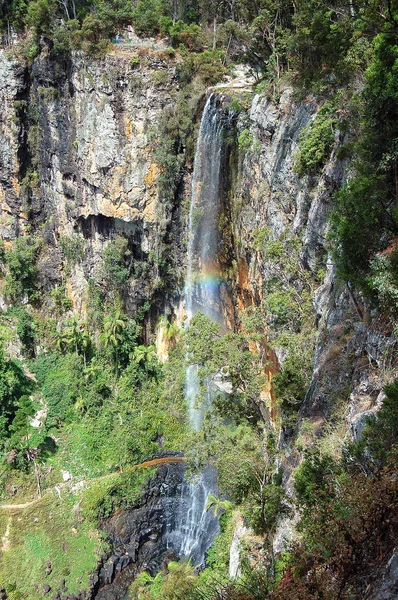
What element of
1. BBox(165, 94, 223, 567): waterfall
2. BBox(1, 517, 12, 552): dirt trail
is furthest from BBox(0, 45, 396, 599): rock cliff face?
BBox(1, 517, 12, 552): dirt trail

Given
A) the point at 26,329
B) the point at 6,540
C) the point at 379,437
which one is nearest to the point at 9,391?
the point at 26,329

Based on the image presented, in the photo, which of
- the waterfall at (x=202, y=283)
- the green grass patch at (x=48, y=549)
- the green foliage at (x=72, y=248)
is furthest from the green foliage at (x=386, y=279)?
the green foliage at (x=72, y=248)

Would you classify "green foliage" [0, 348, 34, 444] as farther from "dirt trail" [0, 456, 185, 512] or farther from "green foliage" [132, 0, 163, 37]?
"green foliage" [132, 0, 163, 37]

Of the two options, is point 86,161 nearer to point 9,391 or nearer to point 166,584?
point 9,391

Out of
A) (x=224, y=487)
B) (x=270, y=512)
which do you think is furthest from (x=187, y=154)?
(x=270, y=512)

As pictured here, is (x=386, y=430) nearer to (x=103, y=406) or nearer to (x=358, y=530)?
(x=358, y=530)
